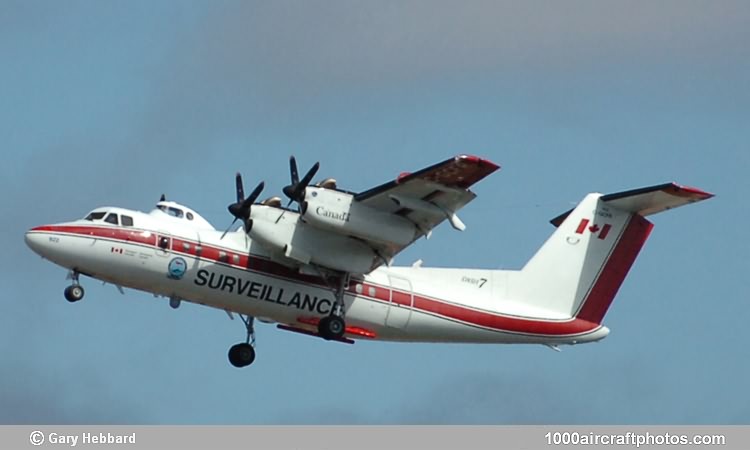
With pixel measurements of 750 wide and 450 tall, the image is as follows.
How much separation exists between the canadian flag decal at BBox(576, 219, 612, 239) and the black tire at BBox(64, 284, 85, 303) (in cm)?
1046

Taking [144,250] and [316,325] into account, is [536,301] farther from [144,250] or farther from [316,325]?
[144,250]

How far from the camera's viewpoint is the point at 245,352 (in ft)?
111

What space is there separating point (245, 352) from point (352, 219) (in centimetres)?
451

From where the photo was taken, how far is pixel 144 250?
101 ft

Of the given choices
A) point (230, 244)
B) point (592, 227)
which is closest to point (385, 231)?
point (230, 244)

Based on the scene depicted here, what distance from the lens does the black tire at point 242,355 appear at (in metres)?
33.7

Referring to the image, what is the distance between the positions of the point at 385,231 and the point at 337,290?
1877 millimetres

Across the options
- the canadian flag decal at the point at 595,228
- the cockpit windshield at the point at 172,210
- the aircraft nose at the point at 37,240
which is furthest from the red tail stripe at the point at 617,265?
the aircraft nose at the point at 37,240

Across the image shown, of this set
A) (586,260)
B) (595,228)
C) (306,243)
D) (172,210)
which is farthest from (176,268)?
(595,228)

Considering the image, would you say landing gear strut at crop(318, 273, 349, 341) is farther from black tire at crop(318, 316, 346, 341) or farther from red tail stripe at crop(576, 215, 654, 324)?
red tail stripe at crop(576, 215, 654, 324)

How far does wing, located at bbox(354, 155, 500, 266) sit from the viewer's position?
29.4 metres

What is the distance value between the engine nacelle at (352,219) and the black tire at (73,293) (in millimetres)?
4467

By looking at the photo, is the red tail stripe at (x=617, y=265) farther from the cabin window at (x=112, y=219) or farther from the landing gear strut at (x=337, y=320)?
the cabin window at (x=112, y=219)

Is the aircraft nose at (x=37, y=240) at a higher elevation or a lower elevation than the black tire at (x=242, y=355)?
higher
